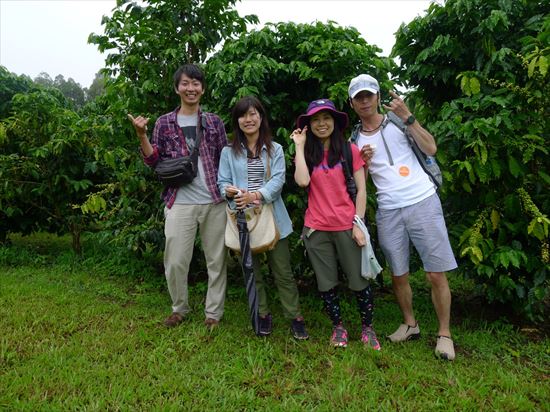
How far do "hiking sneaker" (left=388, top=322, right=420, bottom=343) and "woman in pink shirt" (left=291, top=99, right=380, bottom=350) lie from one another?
0.26 m

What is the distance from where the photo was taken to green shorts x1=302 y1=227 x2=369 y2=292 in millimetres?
2926

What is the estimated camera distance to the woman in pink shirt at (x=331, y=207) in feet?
9.59

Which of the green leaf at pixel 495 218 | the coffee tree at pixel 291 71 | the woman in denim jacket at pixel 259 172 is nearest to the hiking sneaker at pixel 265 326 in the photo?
the woman in denim jacket at pixel 259 172

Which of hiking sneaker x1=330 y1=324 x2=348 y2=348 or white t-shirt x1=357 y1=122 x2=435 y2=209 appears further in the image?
hiking sneaker x1=330 y1=324 x2=348 y2=348

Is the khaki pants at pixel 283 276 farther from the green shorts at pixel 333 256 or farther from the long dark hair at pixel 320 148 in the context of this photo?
the long dark hair at pixel 320 148

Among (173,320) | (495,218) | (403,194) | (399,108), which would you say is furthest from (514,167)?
(173,320)

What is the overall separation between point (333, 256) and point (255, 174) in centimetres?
81

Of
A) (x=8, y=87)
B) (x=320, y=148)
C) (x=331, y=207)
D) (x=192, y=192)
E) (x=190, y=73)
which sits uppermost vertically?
(x=8, y=87)

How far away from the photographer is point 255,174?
3.08 meters

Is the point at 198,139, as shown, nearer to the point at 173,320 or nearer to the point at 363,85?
the point at 363,85

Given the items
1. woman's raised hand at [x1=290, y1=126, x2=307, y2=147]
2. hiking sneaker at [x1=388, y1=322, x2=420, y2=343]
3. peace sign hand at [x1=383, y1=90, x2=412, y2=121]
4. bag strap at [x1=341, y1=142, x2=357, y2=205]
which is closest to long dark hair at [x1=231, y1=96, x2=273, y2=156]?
woman's raised hand at [x1=290, y1=126, x2=307, y2=147]

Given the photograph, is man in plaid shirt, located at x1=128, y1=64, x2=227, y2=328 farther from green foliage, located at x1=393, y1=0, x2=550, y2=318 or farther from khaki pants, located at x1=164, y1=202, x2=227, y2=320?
green foliage, located at x1=393, y1=0, x2=550, y2=318

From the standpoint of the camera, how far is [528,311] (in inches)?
128

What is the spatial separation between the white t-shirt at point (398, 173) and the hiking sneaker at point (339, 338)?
94 cm
